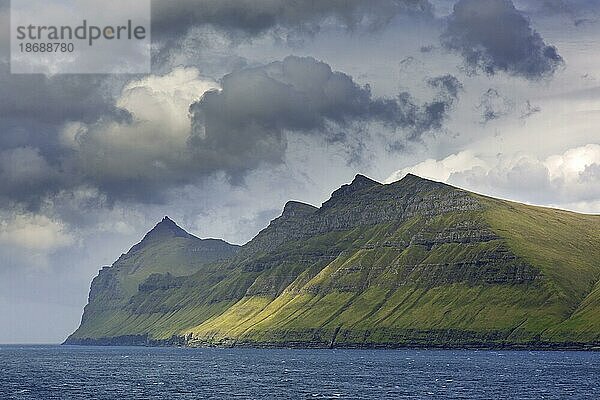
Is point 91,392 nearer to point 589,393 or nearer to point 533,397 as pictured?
point 533,397

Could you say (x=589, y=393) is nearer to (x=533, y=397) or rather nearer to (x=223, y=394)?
(x=533, y=397)

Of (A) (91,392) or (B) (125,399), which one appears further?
(A) (91,392)

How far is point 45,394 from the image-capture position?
18138 cm

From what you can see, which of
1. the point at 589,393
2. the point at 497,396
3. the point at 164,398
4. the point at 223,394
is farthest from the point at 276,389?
the point at 589,393

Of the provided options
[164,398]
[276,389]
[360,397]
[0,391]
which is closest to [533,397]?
[360,397]

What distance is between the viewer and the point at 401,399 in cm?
16888

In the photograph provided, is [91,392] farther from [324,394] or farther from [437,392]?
[437,392]

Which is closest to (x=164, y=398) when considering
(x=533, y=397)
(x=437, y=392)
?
(x=437, y=392)

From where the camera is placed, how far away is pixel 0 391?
19212 centimetres

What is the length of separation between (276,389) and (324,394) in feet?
65.2

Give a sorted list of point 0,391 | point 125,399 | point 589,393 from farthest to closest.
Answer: point 0,391 < point 589,393 < point 125,399

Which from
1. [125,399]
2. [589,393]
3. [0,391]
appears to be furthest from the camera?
[0,391]

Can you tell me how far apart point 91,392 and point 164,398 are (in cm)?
2214

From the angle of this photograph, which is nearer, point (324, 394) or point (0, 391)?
point (324, 394)
